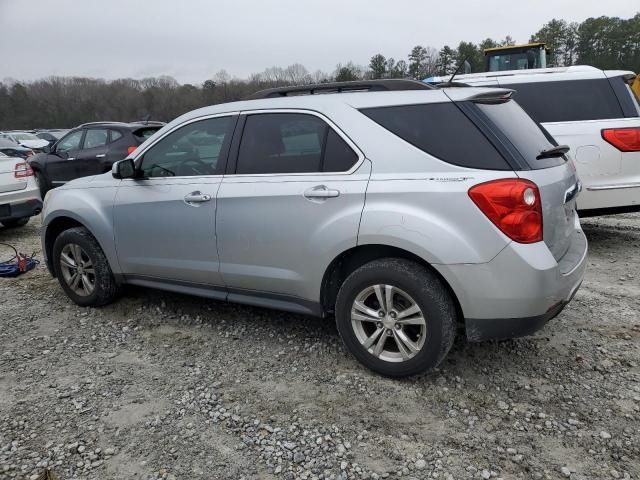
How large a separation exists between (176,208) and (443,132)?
1980mm

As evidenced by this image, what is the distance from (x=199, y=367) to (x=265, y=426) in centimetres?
84

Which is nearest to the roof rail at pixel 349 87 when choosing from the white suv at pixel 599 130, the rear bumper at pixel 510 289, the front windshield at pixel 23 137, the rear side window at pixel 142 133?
the rear bumper at pixel 510 289

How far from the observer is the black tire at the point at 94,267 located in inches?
169

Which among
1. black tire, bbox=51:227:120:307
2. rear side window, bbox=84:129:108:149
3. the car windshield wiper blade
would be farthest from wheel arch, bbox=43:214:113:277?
rear side window, bbox=84:129:108:149

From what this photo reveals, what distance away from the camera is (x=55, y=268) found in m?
4.62

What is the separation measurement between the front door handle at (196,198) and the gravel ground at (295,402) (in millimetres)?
1040

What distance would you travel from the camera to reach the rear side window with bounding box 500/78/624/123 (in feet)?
17.9

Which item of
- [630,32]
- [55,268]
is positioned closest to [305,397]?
[55,268]

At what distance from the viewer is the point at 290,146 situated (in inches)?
133

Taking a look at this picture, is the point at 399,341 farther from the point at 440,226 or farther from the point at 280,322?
the point at 280,322

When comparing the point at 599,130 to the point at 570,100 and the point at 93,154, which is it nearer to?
the point at 570,100

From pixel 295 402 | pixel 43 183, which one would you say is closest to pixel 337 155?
pixel 295 402

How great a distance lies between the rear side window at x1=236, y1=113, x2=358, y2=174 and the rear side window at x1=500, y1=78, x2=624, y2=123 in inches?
129

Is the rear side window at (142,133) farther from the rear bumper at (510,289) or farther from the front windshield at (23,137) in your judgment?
the front windshield at (23,137)
